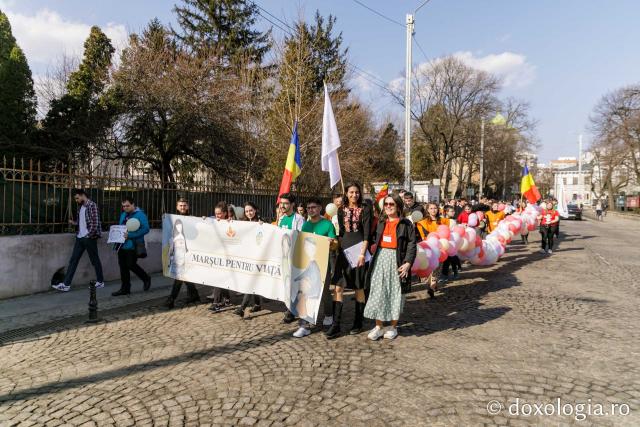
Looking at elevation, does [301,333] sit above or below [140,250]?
below

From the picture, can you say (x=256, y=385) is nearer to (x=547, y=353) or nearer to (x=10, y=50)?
(x=547, y=353)

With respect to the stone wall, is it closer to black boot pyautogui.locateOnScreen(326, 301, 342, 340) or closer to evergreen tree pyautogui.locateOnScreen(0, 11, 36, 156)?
black boot pyautogui.locateOnScreen(326, 301, 342, 340)

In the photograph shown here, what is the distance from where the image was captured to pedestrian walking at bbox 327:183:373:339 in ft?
17.8

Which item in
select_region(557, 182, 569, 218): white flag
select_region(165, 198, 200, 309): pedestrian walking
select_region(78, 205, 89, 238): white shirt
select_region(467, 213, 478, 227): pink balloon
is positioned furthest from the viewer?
select_region(557, 182, 569, 218): white flag

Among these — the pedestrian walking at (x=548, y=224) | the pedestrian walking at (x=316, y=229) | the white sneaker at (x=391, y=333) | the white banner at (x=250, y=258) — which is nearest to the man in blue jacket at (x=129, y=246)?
the white banner at (x=250, y=258)

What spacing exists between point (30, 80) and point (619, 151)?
56.1 m

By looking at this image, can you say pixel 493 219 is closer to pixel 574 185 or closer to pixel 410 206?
pixel 410 206

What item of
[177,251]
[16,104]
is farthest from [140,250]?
[16,104]

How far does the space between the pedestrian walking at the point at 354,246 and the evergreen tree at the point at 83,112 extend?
15381 mm

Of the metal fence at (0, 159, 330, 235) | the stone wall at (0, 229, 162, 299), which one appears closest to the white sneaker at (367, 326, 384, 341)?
the stone wall at (0, 229, 162, 299)

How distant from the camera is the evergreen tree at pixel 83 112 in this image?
56.9 feet

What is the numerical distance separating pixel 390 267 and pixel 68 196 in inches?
265

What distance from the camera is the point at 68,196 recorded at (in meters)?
8.41

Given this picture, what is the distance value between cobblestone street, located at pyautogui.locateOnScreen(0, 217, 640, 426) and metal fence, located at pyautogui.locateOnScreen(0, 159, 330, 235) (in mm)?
2752
